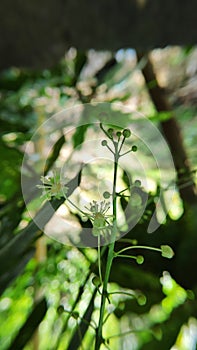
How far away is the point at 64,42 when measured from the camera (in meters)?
1.03

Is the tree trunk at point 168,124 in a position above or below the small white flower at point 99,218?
above

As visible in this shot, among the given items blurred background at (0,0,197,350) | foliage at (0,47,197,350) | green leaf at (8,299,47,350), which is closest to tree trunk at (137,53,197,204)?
blurred background at (0,0,197,350)

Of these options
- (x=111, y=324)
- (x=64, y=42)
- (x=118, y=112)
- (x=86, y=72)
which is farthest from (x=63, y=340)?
(x=86, y=72)

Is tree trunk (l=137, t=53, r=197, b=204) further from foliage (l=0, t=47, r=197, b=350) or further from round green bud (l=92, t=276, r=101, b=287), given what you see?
round green bud (l=92, t=276, r=101, b=287)

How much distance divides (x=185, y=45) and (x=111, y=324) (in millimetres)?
860

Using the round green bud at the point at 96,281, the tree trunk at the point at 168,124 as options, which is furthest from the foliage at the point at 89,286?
the tree trunk at the point at 168,124

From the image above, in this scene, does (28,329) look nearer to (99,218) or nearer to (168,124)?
(99,218)

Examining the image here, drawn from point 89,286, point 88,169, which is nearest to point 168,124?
point 88,169

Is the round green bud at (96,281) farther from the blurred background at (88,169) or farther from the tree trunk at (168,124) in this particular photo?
the tree trunk at (168,124)

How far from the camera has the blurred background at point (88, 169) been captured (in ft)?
1.08

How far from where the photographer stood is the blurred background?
1.08 ft

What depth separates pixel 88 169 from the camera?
0.41 meters

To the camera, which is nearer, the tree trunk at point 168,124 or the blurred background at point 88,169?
the blurred background at point 88,169

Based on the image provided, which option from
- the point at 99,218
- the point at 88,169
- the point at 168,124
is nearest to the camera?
the point at 99,218
